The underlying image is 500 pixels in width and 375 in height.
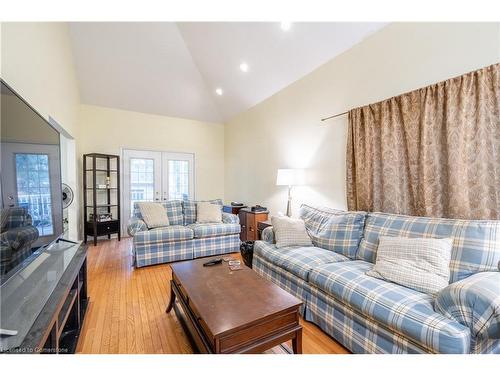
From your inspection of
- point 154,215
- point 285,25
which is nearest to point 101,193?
point 154,215

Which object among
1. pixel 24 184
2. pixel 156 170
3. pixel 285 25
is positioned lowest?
pixel 24 184

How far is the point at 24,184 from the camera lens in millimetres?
1230

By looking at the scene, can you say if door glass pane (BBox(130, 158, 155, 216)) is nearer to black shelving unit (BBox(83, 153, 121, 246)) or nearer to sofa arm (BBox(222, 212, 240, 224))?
black shelving unit (BBox(83, 153, 121, 246))

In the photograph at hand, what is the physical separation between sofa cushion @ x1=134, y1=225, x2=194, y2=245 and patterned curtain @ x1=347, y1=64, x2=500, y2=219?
2.26 m

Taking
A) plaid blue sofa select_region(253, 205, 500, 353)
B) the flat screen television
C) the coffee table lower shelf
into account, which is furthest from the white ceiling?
the coffee table lower shelf

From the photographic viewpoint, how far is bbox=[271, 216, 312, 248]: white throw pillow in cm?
242

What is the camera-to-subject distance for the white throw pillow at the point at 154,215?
333 centimetres

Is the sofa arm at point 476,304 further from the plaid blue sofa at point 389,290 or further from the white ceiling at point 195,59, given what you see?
the white ceiling at point 195,59

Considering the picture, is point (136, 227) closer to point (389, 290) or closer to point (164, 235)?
point (164, 235)

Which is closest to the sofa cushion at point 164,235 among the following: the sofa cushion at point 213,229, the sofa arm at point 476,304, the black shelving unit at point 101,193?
the sofa cushion at point 213,229

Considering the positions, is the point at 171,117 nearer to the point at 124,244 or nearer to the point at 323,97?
the point at 124,244

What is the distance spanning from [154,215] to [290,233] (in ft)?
6.87

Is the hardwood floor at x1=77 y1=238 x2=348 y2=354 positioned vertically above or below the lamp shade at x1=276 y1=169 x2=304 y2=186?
below

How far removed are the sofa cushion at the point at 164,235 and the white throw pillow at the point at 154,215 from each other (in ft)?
0.40
